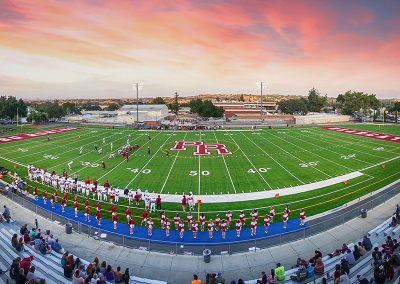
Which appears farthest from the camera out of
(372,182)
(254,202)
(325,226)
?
(372,182)

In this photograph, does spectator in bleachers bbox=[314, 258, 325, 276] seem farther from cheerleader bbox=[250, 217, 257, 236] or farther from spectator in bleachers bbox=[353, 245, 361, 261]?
cheerleader bbox=[250, 217, 257, 236]

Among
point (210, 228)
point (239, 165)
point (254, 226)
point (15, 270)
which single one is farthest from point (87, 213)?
point (239, 165)

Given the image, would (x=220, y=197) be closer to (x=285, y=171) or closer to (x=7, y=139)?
(x=285, y=171)

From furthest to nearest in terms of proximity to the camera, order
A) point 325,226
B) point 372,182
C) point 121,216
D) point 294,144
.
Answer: point 294,144 → point 372,182 → point 121,216 → point 325,226

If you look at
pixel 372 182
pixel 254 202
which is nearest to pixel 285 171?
pixel 372 182

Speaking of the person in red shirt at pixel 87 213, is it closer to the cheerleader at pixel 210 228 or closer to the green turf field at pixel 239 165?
the green turf field at pixel 239 165

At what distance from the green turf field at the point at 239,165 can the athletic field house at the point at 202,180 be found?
0.29ft

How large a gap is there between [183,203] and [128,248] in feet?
19.2

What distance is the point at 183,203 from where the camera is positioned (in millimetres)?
20016

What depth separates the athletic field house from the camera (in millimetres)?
18219

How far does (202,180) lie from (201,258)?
43.4 feet

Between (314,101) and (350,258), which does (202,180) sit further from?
(314,101)

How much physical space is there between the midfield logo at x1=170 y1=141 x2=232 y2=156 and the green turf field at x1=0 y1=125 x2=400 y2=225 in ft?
2.90

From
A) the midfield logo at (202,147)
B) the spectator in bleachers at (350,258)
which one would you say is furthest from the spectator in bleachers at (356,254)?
the midfield logo at (202,147)
